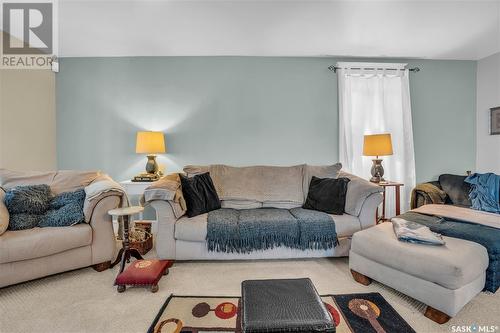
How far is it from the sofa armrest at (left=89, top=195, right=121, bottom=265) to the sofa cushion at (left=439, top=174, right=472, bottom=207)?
3.87m

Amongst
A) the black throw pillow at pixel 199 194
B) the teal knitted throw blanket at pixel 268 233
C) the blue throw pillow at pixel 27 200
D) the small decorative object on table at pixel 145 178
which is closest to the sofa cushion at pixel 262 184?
the black throw pillow at pixel 199 194

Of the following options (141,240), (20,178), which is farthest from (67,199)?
(141,240)

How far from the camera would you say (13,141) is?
302 centimetres

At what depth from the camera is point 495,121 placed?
349 cm

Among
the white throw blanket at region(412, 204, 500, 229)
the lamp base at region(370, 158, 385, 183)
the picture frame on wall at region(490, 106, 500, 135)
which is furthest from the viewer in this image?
the picture frame on wall at region(490, 106, 500, 135)

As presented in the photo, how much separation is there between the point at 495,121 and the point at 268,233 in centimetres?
372

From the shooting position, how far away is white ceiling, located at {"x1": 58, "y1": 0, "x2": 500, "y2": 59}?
2.45 meters

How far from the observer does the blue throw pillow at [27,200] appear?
6.85 feet

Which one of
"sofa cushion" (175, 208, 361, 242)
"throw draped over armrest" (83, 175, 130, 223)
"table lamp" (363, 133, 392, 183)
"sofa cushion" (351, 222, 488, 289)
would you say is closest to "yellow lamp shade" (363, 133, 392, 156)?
"table lamp" (363, 133, 392, 183)

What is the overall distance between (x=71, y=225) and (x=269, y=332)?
Answer: 2005 millimetres

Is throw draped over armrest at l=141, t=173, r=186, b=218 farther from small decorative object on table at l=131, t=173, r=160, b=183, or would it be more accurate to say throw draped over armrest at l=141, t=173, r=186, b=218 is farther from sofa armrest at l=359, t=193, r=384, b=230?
sofa armrest at l=359, t=193, r=384, b=230

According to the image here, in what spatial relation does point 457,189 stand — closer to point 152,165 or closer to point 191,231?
point 191,231

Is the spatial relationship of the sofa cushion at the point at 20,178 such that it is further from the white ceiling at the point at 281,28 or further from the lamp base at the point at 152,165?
the white ceiling at the point at 281,28

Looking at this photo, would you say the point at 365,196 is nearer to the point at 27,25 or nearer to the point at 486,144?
the point at 486,144
